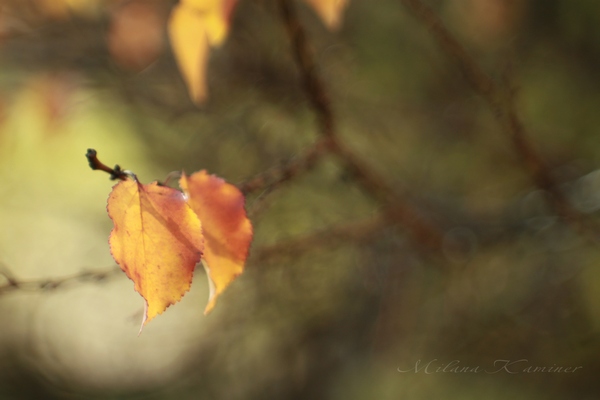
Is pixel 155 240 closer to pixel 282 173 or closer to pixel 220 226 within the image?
pixel 220 226

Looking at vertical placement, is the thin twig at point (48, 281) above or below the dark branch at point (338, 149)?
below

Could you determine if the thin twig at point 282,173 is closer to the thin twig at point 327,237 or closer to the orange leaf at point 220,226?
the orange leaf at point 220,226

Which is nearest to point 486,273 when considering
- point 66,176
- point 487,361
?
point 487,361

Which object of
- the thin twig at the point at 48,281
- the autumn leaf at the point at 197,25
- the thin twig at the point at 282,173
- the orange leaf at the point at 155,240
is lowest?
the orange leaf at the point at 155,240

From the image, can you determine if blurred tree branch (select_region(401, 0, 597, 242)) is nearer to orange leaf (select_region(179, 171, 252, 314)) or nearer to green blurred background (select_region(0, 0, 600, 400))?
green blurred background (select_region(0, 0, 600, 400))

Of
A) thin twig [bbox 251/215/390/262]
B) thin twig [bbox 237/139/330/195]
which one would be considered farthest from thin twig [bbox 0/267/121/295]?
thin twig [bbox 251/215/390/262]

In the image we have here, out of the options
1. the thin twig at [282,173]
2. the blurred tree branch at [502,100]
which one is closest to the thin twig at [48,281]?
the thin twig at [282,173]

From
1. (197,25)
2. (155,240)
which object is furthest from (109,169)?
(197,25)

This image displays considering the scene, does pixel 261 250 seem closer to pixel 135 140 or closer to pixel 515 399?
pixel 515 399
